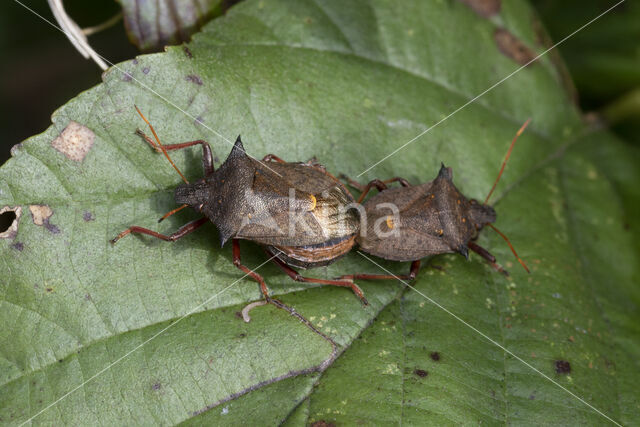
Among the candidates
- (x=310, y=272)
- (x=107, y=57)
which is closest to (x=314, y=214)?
(x=310, y=272)

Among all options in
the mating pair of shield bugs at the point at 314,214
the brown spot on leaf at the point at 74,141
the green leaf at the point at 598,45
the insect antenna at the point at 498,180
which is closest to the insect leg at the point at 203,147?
the mating pair of shield bugs at the point at 314,214

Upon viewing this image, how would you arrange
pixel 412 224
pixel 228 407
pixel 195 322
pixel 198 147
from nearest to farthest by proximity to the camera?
pixel 228 407 → pixel 195 322 → pixel 198 147 → pixel 412 224

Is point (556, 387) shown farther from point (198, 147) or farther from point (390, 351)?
point (198, 147)

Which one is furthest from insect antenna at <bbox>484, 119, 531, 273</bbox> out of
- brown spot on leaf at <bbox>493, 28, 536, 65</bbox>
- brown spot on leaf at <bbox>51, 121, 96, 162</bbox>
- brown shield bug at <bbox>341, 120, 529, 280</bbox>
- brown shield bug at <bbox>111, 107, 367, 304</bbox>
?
brown spot on leaf at <bbox>51, 121, 96, 162</bbox>

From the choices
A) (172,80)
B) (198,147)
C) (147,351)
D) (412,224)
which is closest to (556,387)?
(412,224)

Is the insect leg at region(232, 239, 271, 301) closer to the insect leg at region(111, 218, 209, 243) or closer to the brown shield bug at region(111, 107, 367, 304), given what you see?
the brown shield bug at region(111, 107, 367, 304)

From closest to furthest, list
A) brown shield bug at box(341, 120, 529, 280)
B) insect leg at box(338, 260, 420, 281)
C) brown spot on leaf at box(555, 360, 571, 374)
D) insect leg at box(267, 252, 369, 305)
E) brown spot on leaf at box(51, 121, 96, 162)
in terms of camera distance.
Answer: brown spot on leaf at box(51, 121, 96, 162) → brown spot on leaf at box(555, 360, 571, 374) → insect leg at box(267, 252, 369, 305) → insect leg at box(338, 260, 420, 281) → brown shield bug at box(341, 120, 529, 280)
